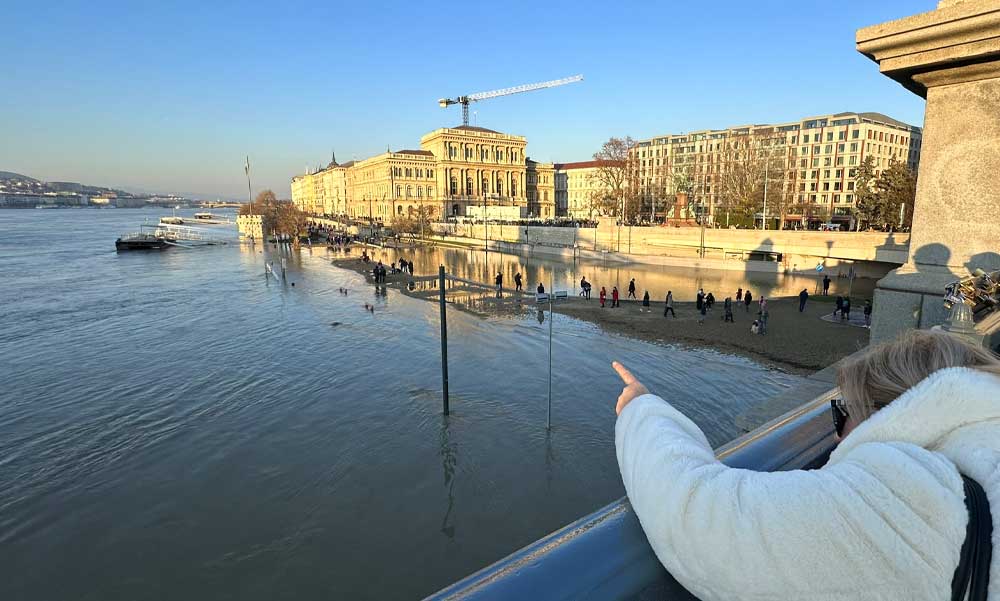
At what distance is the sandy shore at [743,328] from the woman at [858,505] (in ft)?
58.7

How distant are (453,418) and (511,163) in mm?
99794

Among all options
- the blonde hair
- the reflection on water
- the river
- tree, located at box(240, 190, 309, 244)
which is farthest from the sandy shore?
tree, located at box(240, 190, 309, 244)

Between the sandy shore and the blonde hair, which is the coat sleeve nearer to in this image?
the blonde hair

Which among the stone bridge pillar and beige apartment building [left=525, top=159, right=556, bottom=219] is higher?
beige apartment building [left=525, top=159, right=556, bottom=219]

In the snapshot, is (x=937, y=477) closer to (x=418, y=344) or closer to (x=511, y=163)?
(x=418, y=344)

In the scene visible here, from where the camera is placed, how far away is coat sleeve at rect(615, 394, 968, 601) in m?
0.80

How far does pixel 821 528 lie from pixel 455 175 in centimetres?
10485

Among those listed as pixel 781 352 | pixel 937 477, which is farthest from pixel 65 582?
pixel 781 352

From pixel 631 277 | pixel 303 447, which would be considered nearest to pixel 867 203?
pixel 631 277

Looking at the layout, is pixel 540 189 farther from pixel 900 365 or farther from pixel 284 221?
pixel 900 365

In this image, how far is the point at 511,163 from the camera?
10806 cm

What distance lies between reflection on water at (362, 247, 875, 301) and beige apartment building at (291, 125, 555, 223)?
1735 inches

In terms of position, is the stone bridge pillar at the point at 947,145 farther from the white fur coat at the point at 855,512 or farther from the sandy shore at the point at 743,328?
the sandy shore at the point at 743,328

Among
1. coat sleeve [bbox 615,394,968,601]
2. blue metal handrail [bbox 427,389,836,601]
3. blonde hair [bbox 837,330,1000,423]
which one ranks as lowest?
blue metal handrail [bbox 427,389,836,601]
